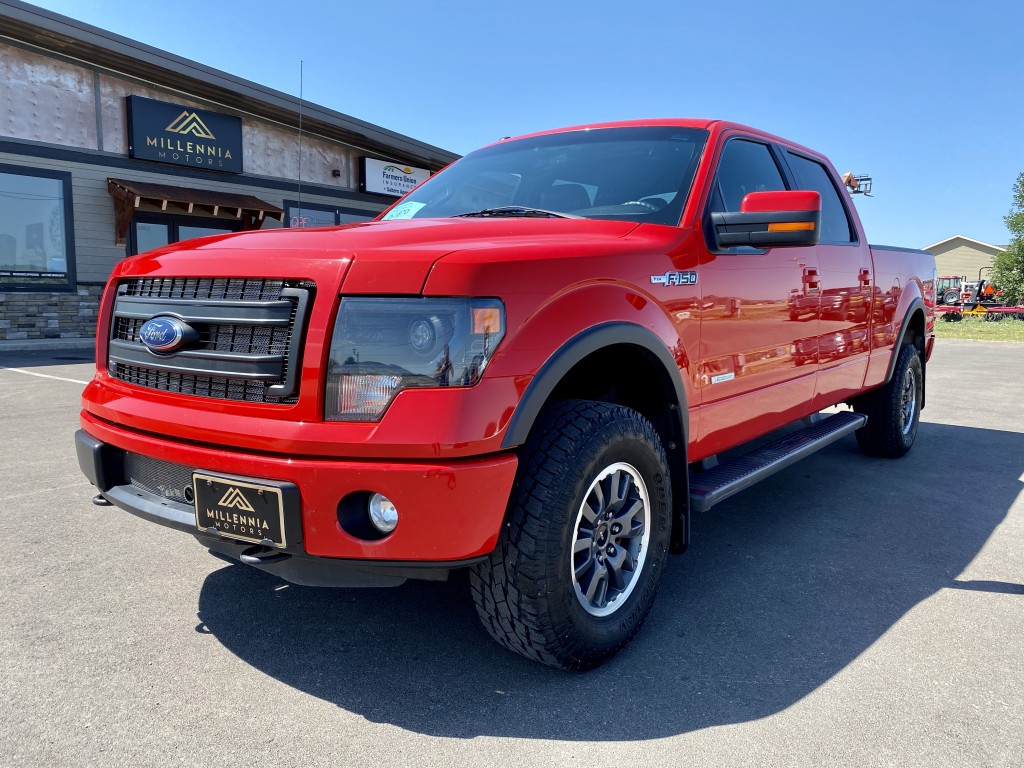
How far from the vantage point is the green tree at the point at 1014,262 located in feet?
152

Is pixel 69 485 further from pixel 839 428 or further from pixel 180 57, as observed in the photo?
pixel 180 57

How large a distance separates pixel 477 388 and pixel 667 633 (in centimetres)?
127

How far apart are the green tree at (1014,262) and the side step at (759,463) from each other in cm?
5050

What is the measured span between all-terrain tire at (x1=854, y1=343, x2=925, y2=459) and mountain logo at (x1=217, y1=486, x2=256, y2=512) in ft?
14.5

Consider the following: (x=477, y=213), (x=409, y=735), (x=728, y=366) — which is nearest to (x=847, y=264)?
(x=728, y=366)

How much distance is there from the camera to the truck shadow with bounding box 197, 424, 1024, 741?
215 cm

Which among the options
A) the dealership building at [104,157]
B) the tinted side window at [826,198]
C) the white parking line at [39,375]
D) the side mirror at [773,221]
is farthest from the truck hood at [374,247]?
the dealership building at [104,157]

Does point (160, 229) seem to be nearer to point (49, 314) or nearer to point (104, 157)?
point (104, 157)

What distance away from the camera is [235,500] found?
2059 mm

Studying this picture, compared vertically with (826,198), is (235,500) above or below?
below

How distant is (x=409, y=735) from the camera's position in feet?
6.61

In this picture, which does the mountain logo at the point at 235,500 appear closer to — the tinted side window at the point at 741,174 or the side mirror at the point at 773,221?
the side mirror at the point at 773,221

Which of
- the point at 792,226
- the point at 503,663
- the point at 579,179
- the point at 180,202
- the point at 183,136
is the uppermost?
the point at 183,136

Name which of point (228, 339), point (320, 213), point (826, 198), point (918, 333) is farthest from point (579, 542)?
point (320, 213)
